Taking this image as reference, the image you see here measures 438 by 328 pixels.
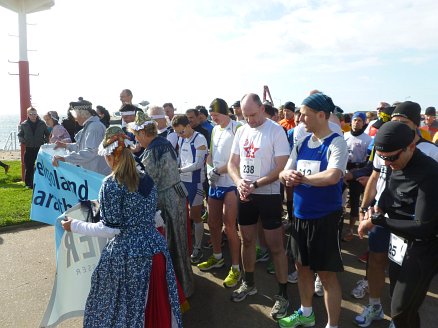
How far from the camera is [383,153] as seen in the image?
2578mm

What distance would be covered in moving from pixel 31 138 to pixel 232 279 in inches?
327

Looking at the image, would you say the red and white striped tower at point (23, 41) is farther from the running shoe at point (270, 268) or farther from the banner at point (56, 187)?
the running shoe at point (270, 268)

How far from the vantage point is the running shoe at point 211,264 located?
4949 millimetres

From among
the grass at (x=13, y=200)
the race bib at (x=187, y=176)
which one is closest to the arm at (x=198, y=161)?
the race bib at (x=187, y=176)

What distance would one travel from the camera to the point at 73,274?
3338mm

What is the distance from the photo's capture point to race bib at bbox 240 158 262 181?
386 cm

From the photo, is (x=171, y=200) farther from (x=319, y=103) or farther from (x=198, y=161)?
(x=319, y=103)

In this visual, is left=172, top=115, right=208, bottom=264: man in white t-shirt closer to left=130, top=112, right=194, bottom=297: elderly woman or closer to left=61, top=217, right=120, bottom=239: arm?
left=130, top=112, right=194, bottom=297: elderly woman

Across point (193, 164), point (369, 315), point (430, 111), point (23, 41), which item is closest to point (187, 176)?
point (193, 164)

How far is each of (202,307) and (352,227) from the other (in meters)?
3.19

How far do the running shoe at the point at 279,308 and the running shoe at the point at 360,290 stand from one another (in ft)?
2.90

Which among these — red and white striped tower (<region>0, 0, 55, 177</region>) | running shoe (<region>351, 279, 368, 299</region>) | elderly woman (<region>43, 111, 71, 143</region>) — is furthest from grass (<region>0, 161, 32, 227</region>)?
running shoe (<region>351, 279, 368, 299</region>)

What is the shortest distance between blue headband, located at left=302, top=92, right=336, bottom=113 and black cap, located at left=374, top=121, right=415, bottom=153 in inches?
26.9

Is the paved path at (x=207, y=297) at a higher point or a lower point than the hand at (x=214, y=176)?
lower
